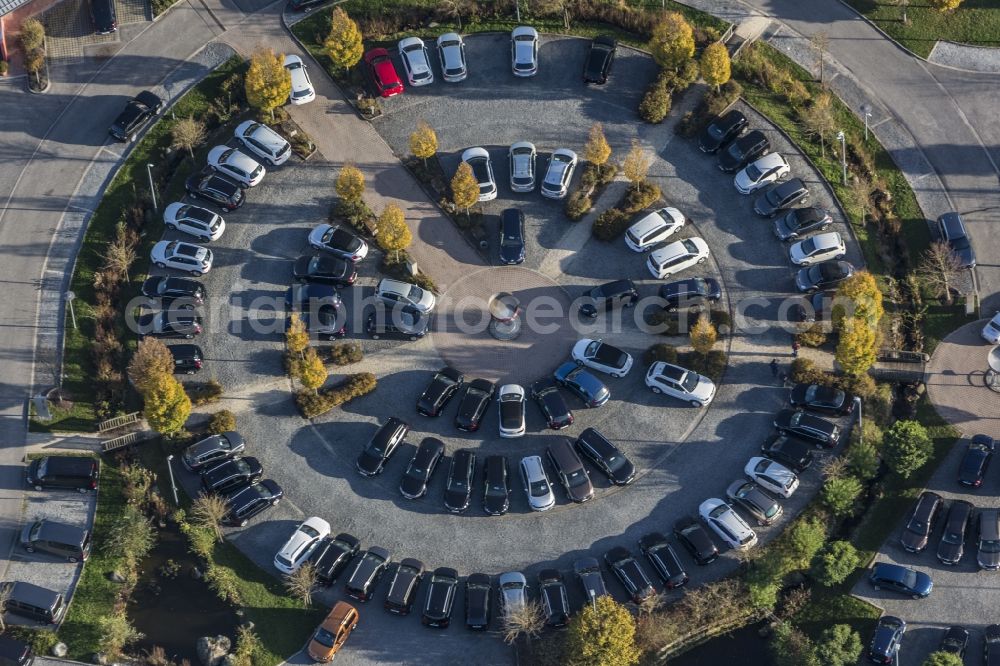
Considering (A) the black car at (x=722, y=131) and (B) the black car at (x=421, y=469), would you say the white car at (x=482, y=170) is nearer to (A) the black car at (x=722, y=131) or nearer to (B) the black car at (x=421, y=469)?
(A) the black car at (x=722, y=131)

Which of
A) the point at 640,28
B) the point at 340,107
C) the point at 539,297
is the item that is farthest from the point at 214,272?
→ the point at 640,28

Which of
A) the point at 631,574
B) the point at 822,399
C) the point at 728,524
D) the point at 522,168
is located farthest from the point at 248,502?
the point at 822,399

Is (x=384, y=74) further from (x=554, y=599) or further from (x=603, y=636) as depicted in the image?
(x=603, y=636)

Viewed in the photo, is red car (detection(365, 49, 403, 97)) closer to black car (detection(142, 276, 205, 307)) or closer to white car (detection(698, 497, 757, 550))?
black car (detection(142, 276, 205, 307))

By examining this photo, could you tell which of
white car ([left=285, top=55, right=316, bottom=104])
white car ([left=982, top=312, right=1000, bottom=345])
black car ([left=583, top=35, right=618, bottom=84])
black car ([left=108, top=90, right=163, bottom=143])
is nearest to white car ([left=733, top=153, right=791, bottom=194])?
black car ([left=583, top=35, right=618, bottom=84])

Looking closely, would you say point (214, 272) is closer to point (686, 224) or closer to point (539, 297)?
point (539, 297)

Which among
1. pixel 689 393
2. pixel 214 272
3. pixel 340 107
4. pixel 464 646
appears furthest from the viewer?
pixel 340 107
